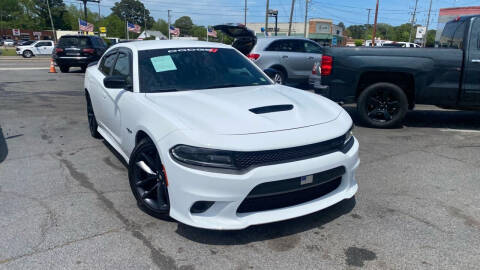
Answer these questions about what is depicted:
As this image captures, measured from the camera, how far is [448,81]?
6.04 metres

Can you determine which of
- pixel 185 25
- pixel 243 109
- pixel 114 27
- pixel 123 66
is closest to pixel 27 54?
pixel 123 66

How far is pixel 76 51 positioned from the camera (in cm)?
1599

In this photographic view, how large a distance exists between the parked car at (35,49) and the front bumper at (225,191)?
124ft

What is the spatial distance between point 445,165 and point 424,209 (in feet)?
5.10

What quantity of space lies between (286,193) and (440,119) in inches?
238

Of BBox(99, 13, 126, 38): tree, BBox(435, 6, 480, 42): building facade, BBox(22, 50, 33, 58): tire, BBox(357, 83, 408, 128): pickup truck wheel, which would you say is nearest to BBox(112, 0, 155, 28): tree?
BBox(99, 13, 126, 38): tree

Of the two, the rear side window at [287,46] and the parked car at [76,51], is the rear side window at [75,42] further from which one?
the rear side window at [287,46]

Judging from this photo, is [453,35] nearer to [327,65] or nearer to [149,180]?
[327,65]

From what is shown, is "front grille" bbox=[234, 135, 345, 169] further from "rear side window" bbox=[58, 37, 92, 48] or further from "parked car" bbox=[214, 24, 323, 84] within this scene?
"rear side window" bbox=[58, 37, 92, 48]

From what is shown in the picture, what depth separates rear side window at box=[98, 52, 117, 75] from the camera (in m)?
4.91

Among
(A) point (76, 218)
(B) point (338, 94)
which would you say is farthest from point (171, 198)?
(B) point (338, 94)

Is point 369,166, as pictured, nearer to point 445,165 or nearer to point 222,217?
point 445,165

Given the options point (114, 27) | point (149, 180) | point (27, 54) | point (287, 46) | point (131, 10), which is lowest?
point (27, 54)

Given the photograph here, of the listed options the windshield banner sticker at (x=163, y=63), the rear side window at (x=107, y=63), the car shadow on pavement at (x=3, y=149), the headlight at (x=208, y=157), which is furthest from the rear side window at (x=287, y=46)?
the headlight at (x=208, y=157)
